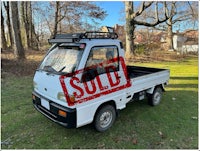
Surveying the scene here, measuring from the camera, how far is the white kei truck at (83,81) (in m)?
3.57

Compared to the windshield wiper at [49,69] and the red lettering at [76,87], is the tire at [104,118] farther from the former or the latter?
the windshield wiper at [49,69]

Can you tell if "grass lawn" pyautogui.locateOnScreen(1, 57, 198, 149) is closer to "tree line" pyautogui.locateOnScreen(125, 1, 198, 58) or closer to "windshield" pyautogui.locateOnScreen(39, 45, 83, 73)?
"windshield" pyautogui.locateOnScreen(39, 45, 83, 73)

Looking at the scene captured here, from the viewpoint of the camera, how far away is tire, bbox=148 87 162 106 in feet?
18.5

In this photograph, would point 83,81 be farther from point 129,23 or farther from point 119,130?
point 129,23

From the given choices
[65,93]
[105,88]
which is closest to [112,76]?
[105,88]

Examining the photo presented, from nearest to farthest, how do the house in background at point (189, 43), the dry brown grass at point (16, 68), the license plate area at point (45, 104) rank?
the license plate area at point (45, 104) → the dry brown grass at point (16, 68) → the house in background at point (189, 43)

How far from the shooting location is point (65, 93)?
3537mm

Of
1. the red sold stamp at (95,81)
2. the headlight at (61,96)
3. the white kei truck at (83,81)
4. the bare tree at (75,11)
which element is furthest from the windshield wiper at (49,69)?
the bare tree at (75,11)

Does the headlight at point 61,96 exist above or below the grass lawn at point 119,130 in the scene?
above

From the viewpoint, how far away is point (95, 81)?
3797 mm

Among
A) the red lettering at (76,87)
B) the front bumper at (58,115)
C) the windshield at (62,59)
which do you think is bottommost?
the front bumper at (58,115)

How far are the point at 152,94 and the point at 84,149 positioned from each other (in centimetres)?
273

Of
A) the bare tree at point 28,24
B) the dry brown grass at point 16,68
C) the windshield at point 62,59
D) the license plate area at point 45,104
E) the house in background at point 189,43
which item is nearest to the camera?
the windshield at point 62,59

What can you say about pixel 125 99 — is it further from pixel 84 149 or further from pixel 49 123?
pixel 49 123
